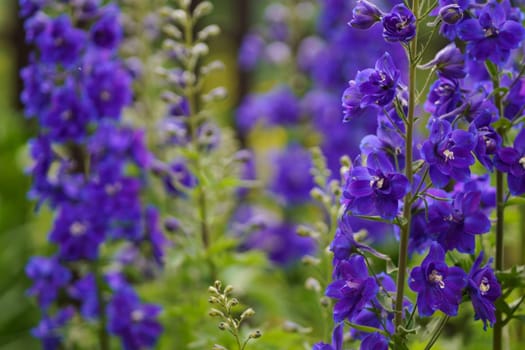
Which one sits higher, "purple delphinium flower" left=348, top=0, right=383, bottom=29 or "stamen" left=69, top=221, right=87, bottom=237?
"purple delphinium flower" left=348, top=0, right=383, bottom=29

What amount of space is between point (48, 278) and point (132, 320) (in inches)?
16.6

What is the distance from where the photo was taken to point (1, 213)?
540cm

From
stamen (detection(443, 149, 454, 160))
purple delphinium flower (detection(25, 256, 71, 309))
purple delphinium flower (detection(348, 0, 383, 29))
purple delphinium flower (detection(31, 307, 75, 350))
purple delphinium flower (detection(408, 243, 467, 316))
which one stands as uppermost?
purple delphinium flower (detection(348, 0, 383, 29))

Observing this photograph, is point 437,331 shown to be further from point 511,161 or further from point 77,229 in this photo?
point 77,229

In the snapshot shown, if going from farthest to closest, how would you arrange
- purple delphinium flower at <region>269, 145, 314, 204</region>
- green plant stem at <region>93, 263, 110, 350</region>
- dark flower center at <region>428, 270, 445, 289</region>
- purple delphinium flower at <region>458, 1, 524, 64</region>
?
1. purple delphinium flower at <region>269, 145, 314, 204</region>
2. green plant stem at <region>93, 263, 110, 350</region>
3. purple delphinium flower at <region>458, 1, 524, 64</region>
4. dark flower center at <region>428, 270, 445, 289</region>

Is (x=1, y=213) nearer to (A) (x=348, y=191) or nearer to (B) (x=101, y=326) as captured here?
(B) (x=101, y=326)

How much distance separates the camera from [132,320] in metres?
3.09

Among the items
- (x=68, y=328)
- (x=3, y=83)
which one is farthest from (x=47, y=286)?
(x=3, y=83)

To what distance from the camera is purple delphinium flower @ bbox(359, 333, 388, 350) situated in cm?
185

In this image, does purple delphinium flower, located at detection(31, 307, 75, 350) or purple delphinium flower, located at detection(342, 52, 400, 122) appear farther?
purple delphinium flower, located at detection(31, 307, 75, 350)

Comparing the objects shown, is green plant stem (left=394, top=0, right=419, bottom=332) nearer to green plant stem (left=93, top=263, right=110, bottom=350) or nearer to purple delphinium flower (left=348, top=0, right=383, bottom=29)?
purple delphinium flower (left=348, top=0, right=383, bottom=29)

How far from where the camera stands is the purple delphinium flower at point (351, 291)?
1833mm

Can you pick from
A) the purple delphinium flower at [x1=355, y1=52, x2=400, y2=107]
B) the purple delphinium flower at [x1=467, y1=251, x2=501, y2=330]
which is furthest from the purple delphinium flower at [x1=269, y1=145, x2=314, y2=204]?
the purple delphinium flower at [x1=355, y1=52, x2=400, y2=107]

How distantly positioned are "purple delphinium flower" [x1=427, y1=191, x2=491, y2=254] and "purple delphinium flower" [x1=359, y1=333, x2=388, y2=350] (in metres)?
0.28
